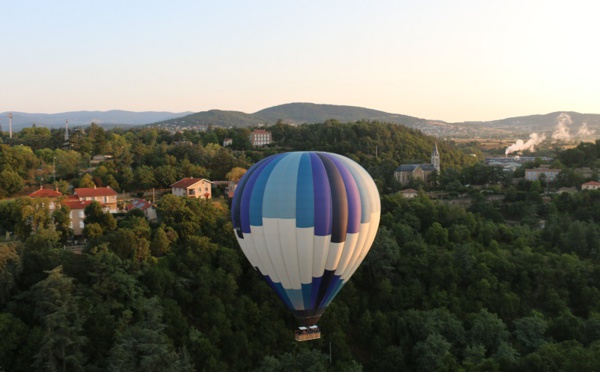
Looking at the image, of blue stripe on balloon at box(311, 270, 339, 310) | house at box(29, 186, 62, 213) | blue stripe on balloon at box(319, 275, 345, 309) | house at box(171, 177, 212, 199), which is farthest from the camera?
house at box(171, 177, 212, 199)

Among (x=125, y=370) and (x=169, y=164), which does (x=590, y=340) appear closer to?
(x=125, y=370)

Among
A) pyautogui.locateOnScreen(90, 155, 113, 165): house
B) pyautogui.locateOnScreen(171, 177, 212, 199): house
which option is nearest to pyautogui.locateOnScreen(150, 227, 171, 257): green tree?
pyautogui.locateOnScreen(171, 177, 212, 199): house

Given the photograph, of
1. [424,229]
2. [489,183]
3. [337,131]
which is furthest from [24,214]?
[337,131]

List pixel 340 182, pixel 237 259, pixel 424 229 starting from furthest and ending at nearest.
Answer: pixel 424 229 < pixel 237 259 < pixel 340 182

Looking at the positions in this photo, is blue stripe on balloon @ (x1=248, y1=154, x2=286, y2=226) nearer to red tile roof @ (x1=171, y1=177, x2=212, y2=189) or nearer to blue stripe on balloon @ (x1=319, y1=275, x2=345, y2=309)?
blue stripe on balloon @ (x1=319, y1=275, x2=345, y2=309)

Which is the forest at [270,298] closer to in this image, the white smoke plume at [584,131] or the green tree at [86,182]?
the green tree at [86,182]

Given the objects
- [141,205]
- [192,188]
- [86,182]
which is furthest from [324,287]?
[86,182]
